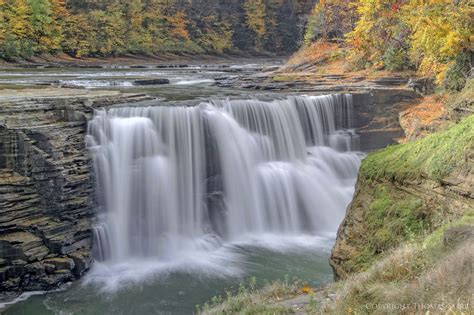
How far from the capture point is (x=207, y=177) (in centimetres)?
1367

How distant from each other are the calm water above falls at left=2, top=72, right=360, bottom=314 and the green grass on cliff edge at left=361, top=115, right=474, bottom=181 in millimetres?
3310

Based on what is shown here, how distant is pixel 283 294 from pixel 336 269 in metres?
1.40

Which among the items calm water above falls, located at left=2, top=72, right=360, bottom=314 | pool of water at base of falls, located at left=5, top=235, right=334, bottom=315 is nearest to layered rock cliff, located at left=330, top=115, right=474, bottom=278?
pool of water at base of falls, located at left=5, top=235, right=334, bottom=315

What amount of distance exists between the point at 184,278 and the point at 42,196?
3759mm

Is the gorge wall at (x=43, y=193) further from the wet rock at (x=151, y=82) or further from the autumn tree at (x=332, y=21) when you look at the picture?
the autumn tree at (x=332, y=21)

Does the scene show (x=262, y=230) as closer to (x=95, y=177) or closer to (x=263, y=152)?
(x=263, y=152)

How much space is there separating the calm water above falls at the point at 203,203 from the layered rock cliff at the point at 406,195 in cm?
281

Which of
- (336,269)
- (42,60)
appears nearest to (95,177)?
(336,269)

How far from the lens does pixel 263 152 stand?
14.9 meters

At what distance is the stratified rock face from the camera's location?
10.3 meters

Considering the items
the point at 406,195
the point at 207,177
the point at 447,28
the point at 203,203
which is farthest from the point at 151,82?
the point at 406,195

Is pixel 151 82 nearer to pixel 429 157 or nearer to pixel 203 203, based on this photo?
pixel 203 203

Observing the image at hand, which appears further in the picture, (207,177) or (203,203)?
(207,177)

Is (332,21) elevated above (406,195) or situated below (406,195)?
above
